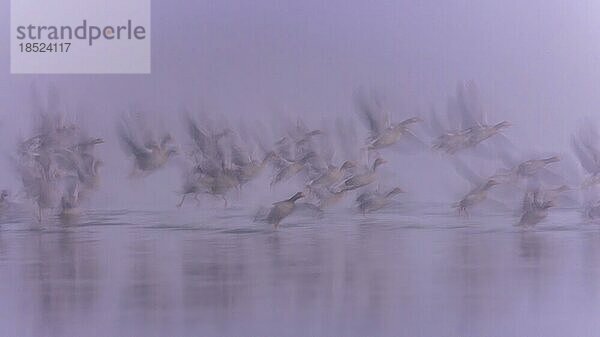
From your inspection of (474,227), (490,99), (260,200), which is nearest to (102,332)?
(260,200)

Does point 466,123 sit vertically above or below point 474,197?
above

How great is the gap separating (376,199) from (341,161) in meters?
0.21

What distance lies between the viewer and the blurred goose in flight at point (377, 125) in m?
3.05

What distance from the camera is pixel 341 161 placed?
3064 millimetres

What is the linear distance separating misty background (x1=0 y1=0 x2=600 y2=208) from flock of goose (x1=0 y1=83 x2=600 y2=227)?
0.04m

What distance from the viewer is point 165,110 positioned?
3043mm

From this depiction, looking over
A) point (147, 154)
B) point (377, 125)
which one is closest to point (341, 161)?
point (377, 125)

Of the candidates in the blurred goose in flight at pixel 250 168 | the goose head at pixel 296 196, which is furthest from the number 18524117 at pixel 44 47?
the goose head at pixel 296 196

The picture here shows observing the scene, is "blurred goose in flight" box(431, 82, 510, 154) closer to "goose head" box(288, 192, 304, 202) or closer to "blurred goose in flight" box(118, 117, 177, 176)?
"goose head" box(288, 192, 304, 202)

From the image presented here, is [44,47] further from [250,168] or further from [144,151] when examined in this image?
[250,168]

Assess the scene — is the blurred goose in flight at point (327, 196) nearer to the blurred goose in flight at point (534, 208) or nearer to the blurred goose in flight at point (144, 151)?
the blurred goose in flight at point (144, 151)

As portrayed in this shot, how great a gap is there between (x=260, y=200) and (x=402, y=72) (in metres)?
0.78

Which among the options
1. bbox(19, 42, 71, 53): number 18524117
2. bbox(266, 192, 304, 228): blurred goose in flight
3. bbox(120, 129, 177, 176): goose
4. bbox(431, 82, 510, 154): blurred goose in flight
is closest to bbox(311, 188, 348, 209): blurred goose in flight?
bbox(266, 192, 304, 228): blurred goose in flight

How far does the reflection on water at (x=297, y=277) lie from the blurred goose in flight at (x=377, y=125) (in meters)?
0.31
